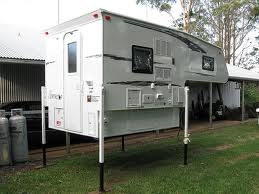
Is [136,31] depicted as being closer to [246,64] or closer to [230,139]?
[230,139]

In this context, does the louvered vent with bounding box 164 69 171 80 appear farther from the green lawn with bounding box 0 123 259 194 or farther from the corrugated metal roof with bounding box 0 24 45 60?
the corrugated metal roof with bounding box 0 24 45 60

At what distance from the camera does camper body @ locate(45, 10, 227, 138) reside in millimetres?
6566

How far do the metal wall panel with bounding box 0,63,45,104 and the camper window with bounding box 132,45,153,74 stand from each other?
6.73 metres

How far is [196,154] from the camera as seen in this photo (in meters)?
9.52

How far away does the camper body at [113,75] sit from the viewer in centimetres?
657

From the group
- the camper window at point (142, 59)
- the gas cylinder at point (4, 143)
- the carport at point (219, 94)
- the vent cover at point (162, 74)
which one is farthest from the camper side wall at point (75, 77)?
the carport at point (219, 94)

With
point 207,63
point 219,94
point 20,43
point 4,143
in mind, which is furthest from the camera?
point 219,94

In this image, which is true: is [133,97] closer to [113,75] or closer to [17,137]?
[113,75]

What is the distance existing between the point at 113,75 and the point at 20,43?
22.2 ft

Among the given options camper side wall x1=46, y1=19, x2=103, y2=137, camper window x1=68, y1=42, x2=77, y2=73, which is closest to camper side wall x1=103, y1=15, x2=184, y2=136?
camper side wall x1=46, y1=19, x2=103, y2=137

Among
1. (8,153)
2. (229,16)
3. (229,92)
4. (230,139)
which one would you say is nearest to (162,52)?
(8,153)

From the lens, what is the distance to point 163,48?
7.91m

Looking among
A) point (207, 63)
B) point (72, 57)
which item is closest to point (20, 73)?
point (72, 57)

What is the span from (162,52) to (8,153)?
4.19 meters
